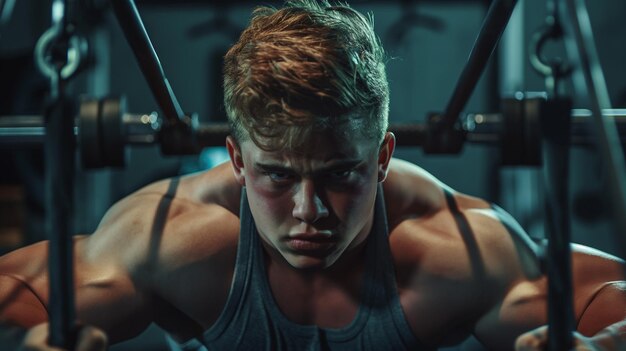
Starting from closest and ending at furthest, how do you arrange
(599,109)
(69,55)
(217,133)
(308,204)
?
(599,109) → (69,55) → (308,204) → (217,133)

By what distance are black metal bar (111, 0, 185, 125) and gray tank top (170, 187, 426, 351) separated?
24 cm

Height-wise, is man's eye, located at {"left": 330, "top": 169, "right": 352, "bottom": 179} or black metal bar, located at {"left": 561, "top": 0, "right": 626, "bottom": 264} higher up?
Result: black metal bar, located at {"left": 561, "top": 0, "right": 626, "bottom": 264}

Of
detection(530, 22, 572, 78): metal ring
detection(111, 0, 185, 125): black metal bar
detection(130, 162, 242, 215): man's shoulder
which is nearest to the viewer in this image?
detection(530, 22, 572, 78): metal ring

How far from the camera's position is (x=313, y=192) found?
1.05 metres

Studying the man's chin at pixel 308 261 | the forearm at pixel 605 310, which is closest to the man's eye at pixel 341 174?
the man's chin at pixel 308 261

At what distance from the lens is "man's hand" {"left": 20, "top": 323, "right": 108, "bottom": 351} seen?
0.80m

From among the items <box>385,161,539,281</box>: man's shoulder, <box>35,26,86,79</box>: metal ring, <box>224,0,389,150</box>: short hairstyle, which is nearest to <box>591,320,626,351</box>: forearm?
<box>385,161,539,281</box>: man's shoulder

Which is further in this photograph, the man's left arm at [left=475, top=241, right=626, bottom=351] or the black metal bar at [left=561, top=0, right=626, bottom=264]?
the man's left arm at [left=475, top=241, right=626, bottom=351]

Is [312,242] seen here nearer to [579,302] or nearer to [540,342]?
[540,342]

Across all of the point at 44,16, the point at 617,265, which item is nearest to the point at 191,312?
the point at 617,265

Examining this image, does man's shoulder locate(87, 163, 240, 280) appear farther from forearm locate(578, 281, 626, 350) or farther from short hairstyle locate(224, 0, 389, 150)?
forearm locate(578, 281, 626, 350)

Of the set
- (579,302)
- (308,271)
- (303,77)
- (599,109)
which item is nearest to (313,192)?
(303,77)

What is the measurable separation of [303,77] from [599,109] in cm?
45

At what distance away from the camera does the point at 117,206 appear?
4.91 feet
